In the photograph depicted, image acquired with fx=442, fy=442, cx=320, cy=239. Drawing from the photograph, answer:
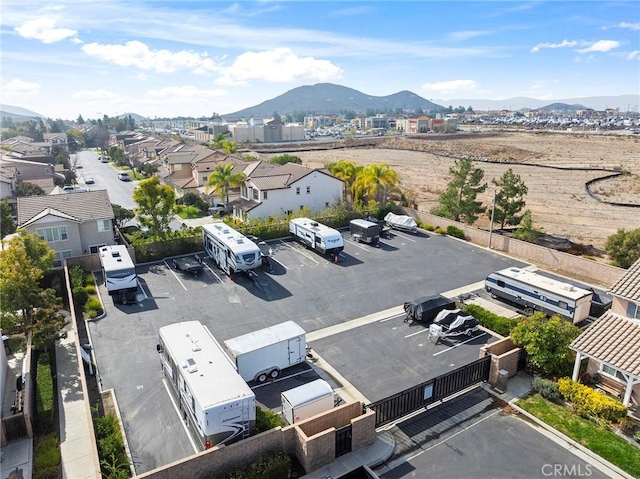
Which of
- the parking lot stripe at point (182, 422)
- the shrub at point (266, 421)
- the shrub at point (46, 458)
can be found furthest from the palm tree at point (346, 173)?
the shrub at point (46, 458)

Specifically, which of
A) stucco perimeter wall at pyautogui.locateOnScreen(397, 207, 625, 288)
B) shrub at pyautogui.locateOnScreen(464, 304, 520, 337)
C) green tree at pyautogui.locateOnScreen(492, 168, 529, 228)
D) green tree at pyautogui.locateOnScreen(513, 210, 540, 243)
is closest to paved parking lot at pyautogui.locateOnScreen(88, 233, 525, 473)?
shrub at pyautogui.locateOnScreen(464, 304, 520, 337)

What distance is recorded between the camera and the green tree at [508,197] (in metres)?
42.1

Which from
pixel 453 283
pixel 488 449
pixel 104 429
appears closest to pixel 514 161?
pixel 453 283

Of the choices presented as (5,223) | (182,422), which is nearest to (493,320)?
(182,422)

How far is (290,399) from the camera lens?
1717 centimetres

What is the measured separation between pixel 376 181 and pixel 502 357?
32781mm

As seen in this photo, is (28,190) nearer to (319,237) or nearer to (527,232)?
(319,237)

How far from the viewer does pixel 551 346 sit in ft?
69.5

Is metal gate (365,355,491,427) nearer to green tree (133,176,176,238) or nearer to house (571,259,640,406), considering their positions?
house (571,259,640,406)

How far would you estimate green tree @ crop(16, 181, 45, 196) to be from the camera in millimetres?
59906

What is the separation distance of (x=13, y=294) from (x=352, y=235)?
28681 mm

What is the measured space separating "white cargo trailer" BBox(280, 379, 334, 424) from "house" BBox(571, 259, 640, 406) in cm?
1153

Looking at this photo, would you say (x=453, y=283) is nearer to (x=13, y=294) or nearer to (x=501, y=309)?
(x=501, y=309)
